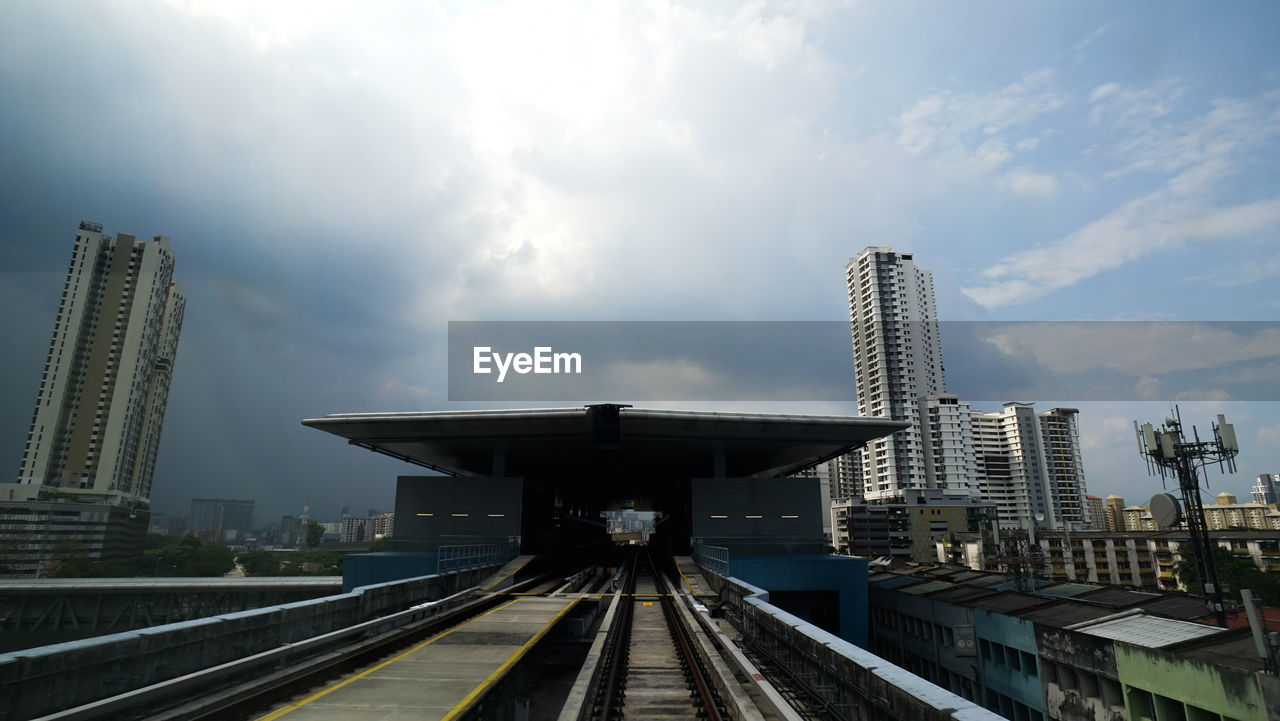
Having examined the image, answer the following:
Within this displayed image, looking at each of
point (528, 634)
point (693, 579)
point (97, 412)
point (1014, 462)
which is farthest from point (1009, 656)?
point (1014, 462)

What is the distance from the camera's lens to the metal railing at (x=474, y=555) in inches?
929

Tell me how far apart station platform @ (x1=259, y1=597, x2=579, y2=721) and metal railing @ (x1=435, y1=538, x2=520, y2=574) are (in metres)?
A: 9.15

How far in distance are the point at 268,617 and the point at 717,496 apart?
2767 centimetres

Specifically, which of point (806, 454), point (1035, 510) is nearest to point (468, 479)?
point (806, 454)

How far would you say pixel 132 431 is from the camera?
130750 mm

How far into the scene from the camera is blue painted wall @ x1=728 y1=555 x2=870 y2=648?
2853 cm

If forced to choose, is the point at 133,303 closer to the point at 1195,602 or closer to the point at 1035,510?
the point at 1195,602

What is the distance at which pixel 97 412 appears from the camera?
410 ft

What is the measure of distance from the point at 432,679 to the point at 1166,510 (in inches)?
1183

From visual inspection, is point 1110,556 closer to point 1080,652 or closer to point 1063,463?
point 1080,652

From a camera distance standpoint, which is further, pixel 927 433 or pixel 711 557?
pixel 927 433

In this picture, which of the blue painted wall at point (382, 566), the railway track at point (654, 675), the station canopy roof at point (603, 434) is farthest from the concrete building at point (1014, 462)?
the railway track at point (654, 675)

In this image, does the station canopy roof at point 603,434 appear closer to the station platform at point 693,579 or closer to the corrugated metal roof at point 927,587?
the station platform at point 693,579

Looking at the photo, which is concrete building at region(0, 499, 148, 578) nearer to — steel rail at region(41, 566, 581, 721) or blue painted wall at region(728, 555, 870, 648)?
blue painted wall at region(728, 555, 870, 648)
